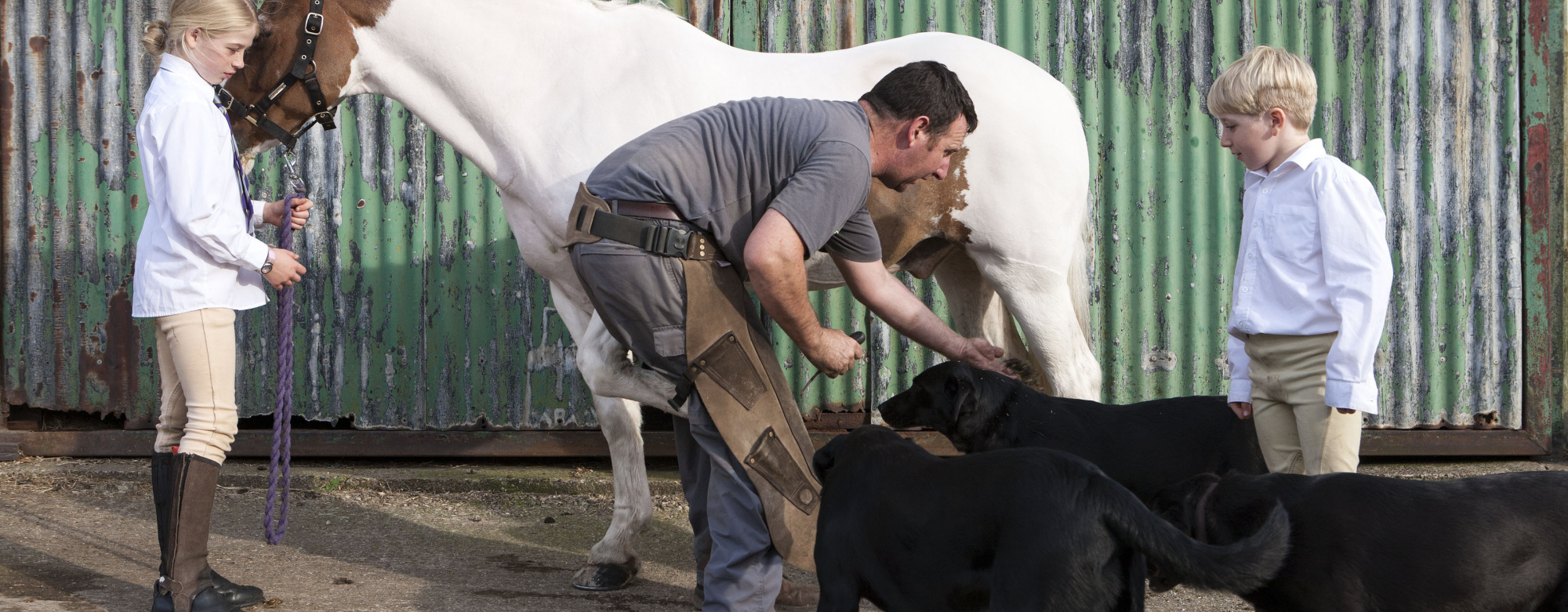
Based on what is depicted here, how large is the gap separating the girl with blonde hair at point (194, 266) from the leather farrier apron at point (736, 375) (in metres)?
0.98

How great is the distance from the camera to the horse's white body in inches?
136

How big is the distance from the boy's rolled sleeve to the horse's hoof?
2.17 meters

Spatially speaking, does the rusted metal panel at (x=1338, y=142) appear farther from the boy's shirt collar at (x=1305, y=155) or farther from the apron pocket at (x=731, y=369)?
the apron pocket at (x=731, y=369)

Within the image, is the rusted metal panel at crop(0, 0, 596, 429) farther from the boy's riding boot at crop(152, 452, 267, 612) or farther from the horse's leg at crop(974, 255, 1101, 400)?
the horse's leg at crop(974, 255, 1101, 400)

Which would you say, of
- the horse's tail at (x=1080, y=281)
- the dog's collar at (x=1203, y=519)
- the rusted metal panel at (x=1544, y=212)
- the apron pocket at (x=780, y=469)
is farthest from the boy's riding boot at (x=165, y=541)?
the rusted metal panel at (x=1544, y=212)

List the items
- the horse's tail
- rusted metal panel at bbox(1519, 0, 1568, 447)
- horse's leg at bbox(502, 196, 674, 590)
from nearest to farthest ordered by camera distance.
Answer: horse's leg at bbox(502, 196, 674, 590)
the horse's tail
rusted metal panel at bbox(1519, 0, 1568, 447)

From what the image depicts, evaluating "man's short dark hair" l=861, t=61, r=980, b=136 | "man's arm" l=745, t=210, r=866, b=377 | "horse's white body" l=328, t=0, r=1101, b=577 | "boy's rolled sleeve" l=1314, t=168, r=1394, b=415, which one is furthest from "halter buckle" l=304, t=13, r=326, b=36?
"boy's rolled sleeve" l=1314, t=168, r=1394, b=415

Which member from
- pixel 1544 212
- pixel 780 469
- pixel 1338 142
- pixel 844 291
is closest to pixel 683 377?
pixel 780 469

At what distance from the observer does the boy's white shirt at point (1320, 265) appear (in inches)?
104

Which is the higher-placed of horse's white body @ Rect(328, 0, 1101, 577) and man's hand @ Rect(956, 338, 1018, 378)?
horse's white body @ Rect(328, 0, 1101, 577)

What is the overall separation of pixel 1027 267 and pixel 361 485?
319 cm

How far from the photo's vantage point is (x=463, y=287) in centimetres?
533

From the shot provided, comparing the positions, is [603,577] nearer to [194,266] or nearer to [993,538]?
[194,266]

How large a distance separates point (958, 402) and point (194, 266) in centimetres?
214
